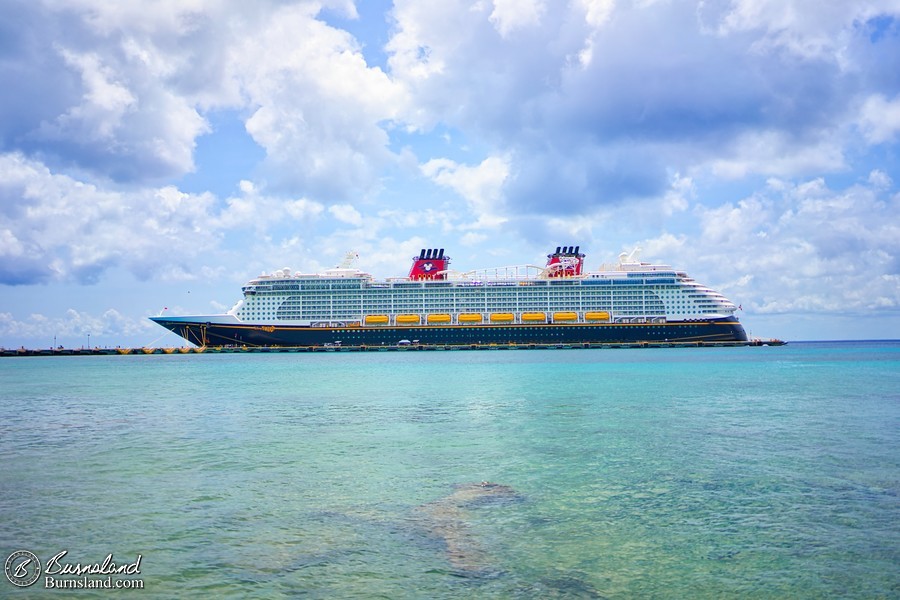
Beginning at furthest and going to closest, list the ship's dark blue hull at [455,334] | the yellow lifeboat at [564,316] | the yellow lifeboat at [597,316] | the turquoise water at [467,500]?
the yellow lifeboat at [564,316]
the yellow lifeboat at [597,316]
the ship's dark blue hull at [455,334]
the turquoise water at [467,500]

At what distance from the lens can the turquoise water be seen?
298 inches

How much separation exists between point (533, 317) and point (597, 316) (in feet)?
29.8

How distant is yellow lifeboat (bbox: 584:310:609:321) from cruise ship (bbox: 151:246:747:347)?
5.6 inches

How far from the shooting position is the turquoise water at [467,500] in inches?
298

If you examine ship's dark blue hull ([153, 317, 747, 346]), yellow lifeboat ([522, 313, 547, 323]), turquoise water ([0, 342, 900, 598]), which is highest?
yellow lifeboat ([522, 313, 547, 323])

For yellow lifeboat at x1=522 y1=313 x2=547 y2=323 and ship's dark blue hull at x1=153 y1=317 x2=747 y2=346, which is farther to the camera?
yellow lifeboat at x1=522 y1=313 x2=547 y2=323

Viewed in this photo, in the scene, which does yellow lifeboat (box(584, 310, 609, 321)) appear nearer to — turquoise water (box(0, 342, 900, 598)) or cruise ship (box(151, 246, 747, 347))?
cruise ship (box(151, 246, 747, 347))

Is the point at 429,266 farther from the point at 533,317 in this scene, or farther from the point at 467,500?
the point at 467,500

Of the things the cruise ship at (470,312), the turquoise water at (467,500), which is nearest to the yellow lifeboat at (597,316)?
the cruise ship at (470,312)

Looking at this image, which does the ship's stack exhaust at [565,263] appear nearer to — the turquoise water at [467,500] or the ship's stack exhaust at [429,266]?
the ship's stack exhaust at [429,266]

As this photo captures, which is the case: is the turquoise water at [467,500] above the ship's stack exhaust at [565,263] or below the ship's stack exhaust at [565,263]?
below

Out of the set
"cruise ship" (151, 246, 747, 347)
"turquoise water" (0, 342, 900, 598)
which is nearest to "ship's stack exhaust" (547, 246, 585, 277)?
"cruise ship" (151, 246, 747, 347)

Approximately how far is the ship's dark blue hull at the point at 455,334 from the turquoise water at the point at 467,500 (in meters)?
68.1

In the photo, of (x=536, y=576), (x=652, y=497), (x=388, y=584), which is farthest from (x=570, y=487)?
(x=388, y=584)
